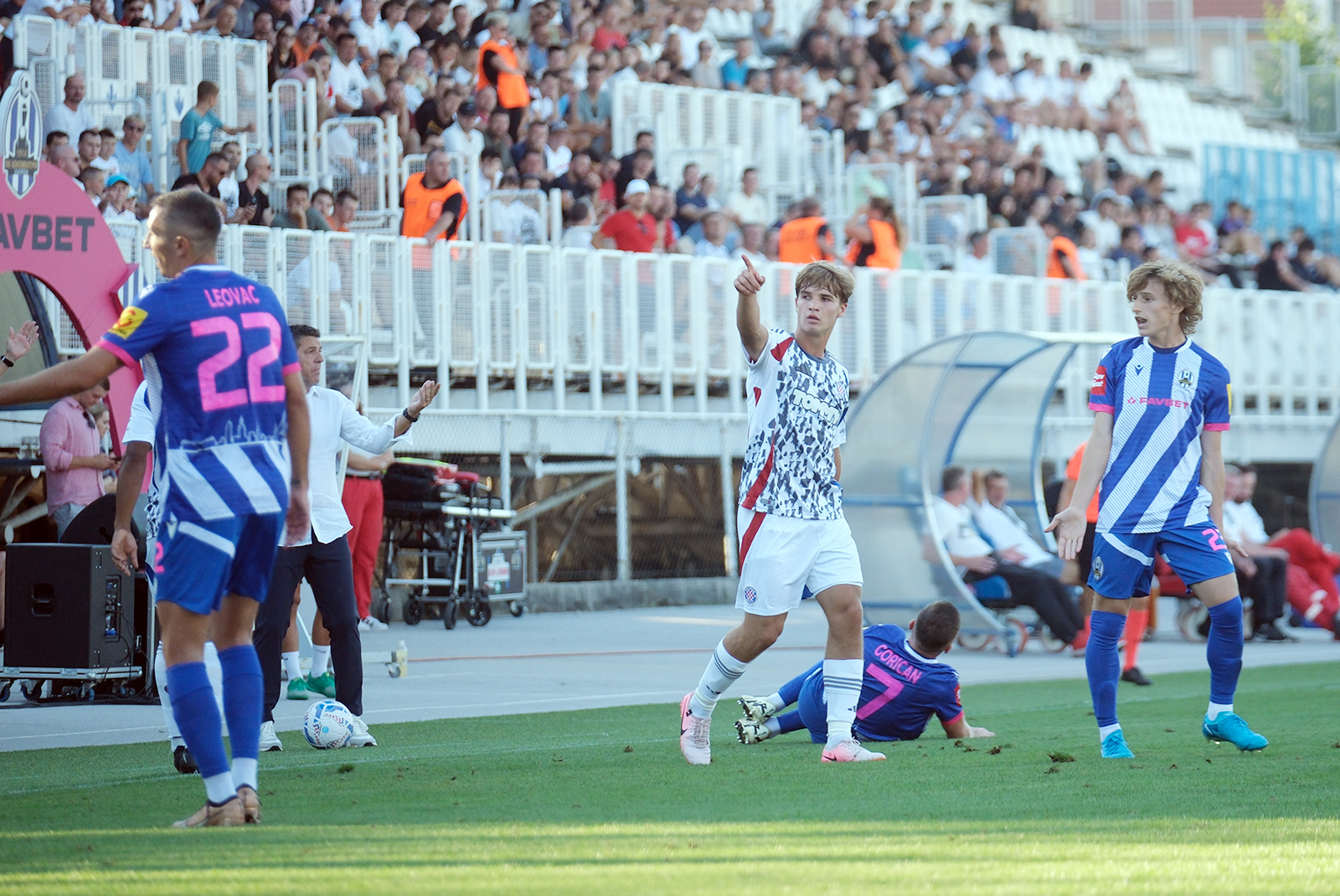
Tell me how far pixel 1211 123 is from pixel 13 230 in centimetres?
2785

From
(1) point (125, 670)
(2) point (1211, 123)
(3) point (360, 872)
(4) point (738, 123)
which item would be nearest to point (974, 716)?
(1) point (125, 670)

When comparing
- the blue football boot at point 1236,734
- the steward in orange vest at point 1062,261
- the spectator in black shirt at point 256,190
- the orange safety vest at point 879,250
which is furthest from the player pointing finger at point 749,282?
the steward in orange vest at point 1062,261

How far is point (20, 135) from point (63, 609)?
9.81ft

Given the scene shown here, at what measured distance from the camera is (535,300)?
18469 millimetres

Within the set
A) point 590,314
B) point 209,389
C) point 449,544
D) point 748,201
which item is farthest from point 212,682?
point 748,201

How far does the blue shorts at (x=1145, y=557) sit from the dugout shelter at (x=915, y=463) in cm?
756

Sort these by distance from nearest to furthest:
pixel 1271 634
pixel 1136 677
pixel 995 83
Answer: pixel 1136 677, pixel 1271 634, pixel 995 83

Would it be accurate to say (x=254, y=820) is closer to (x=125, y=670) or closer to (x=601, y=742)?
(x=601, y=742)

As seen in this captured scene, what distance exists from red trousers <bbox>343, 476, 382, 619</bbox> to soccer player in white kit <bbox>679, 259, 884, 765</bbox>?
597cm

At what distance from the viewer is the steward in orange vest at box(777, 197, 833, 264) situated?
805 inches

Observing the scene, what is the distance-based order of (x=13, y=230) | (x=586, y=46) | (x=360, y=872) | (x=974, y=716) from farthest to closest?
(x=586, y=46) < (x=13, y=230) < (x=974, y=716) < (x=360, y=872)

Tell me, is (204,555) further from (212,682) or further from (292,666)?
(292,666)

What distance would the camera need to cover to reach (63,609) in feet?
34.7

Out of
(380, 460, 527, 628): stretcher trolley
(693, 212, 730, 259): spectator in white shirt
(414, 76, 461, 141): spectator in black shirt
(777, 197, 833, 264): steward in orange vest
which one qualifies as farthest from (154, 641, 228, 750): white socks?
(777, 197, 833, 264): steward in orange vest
